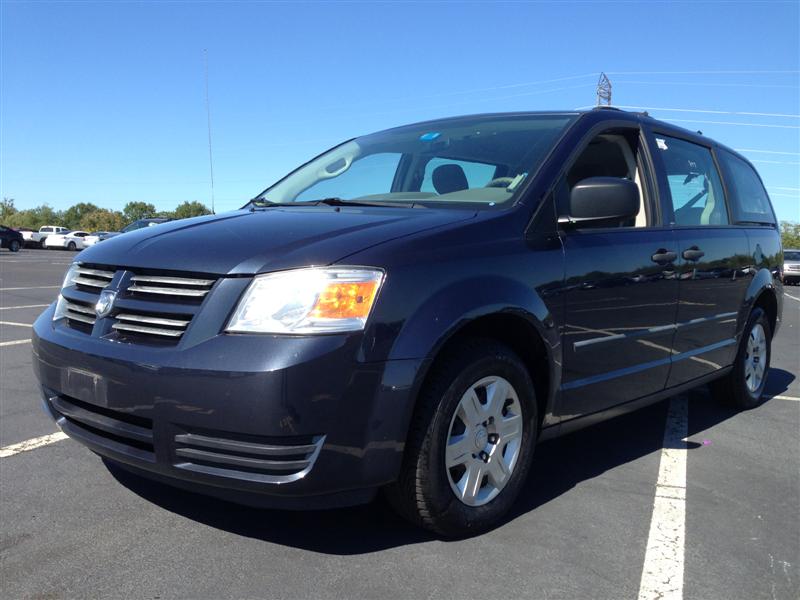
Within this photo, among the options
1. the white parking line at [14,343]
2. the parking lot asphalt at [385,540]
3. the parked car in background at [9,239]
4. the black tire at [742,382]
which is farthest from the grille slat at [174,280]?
the parked car in background at [9,239]

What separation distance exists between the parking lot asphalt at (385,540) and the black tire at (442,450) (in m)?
0.10

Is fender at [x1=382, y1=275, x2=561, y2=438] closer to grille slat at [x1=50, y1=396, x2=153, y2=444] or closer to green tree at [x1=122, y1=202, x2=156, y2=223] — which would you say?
grille slat at [x1=50, y1=396, x2=153, y2=444]

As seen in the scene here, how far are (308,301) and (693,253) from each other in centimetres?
266

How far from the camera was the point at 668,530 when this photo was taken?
298 cm

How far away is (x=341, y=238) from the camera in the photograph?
2570mm

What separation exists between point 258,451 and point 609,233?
82.8 inches

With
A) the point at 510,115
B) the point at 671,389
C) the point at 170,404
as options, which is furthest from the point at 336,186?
the point at 671,389

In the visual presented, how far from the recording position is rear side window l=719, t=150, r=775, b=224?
507 cm

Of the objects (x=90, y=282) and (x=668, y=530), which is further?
(x=668, y=530)

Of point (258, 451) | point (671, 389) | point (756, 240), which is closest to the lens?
point (258, 451)

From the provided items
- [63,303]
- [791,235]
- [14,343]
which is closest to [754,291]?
[63,303]

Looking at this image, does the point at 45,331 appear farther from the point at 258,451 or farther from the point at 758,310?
the point at 758,310

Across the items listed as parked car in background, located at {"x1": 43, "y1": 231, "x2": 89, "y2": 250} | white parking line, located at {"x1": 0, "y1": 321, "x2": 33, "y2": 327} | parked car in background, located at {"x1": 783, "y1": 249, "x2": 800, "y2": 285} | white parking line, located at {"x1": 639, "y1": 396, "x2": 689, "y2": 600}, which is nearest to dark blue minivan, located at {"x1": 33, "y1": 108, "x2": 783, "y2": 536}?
white parking line, located at {"x1": 639, "y1": 396, "x2": 689, "y2": 600}

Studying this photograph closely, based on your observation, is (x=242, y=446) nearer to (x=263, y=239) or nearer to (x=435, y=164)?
(x=263, y=239)
